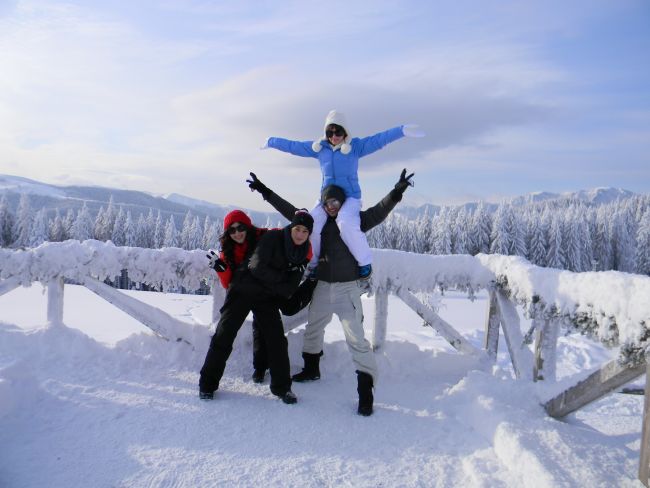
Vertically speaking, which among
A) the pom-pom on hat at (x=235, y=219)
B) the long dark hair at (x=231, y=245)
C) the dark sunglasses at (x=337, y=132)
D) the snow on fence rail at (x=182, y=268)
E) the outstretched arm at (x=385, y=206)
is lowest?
the snow on fence rail at (x=182, y=268)

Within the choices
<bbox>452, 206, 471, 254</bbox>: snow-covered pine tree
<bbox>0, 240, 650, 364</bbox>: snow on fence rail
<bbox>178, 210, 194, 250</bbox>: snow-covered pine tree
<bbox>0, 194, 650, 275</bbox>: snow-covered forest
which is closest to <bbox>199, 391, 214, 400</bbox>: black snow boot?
<bbox>0, 240, 650, 364</bbox>: snow on fence rail

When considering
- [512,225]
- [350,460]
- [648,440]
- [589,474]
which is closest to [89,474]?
[350,460]

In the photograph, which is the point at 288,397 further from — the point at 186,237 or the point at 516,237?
the point at 186,237

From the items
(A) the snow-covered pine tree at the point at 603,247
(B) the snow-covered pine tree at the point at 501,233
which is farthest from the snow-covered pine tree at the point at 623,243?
(B) the snow-covered pine tree at the point at 501,233

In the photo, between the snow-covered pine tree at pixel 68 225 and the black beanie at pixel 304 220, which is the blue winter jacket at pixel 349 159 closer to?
the black beanie at pixel 304 220

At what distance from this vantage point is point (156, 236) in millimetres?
58688

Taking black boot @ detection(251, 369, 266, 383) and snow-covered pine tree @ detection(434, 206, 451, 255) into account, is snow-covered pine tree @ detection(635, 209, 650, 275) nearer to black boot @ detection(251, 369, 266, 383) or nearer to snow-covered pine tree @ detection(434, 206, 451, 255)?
snow-covered pine tree @ detection(434, 206, 451, 255)

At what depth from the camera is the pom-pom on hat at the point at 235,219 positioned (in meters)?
4.18

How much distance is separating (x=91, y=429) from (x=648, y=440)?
3760 mm

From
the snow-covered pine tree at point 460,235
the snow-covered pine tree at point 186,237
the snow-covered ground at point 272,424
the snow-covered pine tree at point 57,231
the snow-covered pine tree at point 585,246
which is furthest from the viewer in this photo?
the snow-covered pine tree at point 186,237

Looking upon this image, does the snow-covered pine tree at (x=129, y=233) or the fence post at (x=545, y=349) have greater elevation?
the fence post at (x=545, y=349)

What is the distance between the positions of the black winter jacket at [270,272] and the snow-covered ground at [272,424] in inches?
34.3

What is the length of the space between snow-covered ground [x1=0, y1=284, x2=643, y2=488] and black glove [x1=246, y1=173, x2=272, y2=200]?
1.56m

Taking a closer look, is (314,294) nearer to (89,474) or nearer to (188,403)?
(188,403)
